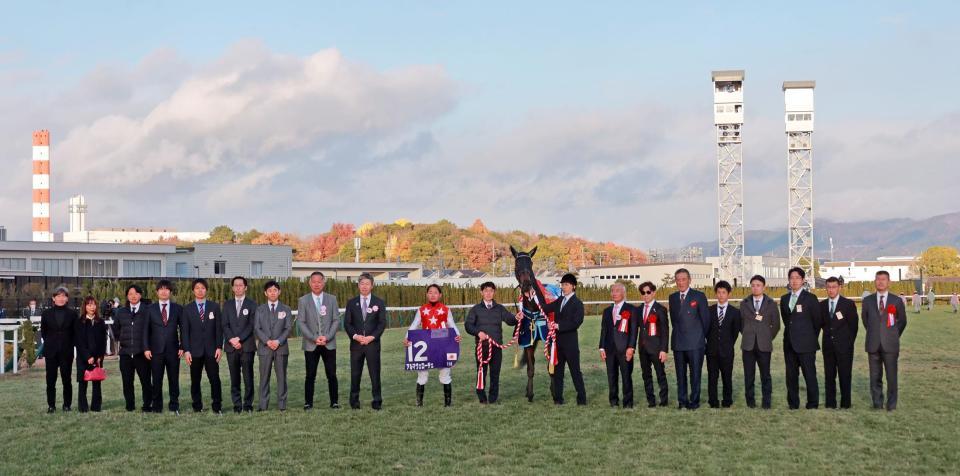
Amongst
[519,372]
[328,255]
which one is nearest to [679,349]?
[519,372]

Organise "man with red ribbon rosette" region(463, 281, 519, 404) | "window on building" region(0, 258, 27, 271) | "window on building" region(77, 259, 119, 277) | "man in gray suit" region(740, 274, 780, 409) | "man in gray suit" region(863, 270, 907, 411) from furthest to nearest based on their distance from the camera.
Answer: "window on building" region(77, 259, 119, 277)
"window on building" region(0, 258, 27, 271)
"man with red ribbon rosette" region(463, 281, 519, 404)
"man in gray suit" region(740, 274, 780, 409)
"man in gray suit" region(863, 270, 907, 411)

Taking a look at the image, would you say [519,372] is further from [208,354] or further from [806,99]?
[806,99]

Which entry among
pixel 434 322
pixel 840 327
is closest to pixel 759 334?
pixel 840 327

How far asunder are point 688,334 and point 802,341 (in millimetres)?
1266

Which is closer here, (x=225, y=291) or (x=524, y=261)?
(x=524, y=261)

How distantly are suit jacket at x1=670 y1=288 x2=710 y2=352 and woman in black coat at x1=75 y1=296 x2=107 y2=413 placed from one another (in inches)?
262

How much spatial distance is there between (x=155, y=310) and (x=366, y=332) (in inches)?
93.4

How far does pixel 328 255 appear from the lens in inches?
4085

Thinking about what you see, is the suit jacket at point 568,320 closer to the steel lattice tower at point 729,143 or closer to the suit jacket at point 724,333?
the suit jacket at point 724,333

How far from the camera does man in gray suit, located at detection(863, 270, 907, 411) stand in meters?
10.9

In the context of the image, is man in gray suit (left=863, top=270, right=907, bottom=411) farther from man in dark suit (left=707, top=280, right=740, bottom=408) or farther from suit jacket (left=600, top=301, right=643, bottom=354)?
suit jacket (left=600, top=301, right=643, bottom=354)

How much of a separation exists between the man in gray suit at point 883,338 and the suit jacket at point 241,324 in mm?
6894

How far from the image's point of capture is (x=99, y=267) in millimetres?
48438

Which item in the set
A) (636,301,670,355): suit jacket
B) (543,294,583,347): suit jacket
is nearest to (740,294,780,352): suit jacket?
(636,301,670,355): suit jacket
